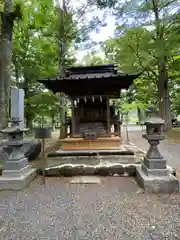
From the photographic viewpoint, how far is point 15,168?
3730mm

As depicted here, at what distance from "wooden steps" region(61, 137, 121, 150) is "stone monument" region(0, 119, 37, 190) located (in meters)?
2.17

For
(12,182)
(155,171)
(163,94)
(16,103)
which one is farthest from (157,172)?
(163,94)

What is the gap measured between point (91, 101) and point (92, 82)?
109cm

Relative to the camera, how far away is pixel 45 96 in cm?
1128

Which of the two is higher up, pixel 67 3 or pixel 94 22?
pixel 67 3

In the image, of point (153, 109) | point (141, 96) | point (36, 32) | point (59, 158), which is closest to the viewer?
point (153, 109)

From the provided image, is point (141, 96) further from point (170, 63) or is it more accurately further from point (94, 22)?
point (94, 22)

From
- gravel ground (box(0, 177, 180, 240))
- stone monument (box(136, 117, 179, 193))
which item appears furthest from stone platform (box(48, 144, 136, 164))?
gravel ground (box(0, 177, 180, 240))

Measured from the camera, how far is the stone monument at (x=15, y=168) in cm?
356

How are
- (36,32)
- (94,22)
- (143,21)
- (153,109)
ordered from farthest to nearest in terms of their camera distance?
1. (36,32)
2. (143,21)
3. (94,22)
4. (153,109)

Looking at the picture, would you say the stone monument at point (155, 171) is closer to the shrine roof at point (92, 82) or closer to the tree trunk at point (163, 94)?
the shrine roof at point (92, 82)

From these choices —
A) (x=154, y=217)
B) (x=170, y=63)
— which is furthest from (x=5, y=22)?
(x=170, y=63)

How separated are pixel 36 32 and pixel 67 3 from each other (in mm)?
3178

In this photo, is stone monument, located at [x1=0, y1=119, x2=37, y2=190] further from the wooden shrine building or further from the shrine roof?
the shrine roof
